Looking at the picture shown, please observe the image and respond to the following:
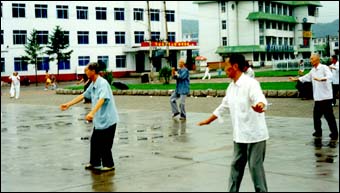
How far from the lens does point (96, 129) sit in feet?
26.6

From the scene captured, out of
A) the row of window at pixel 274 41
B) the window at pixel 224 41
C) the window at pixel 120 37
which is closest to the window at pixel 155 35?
the window at pixel 120 37

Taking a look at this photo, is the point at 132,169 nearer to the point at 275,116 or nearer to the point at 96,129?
the point at 96,129

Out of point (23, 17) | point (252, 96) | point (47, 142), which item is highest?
point (23, 17)

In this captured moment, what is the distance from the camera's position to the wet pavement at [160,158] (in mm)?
7105

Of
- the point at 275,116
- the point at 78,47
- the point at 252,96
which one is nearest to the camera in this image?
the point at 252,96

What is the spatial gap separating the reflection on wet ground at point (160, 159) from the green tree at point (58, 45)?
1712 inches

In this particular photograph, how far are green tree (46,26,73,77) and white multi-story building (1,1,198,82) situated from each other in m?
1.34

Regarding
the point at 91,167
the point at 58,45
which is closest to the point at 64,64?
the point at 58,45

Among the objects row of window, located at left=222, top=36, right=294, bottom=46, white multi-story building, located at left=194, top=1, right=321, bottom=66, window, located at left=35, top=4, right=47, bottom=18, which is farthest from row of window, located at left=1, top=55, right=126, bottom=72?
row of window, located at left=222, top=36, right=294, bottom=46

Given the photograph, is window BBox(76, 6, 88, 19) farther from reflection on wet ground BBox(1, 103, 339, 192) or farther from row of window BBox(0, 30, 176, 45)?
reflection on wet ground BBox(1, 103, 339, 192)

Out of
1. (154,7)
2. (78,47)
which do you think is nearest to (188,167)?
(78,47)

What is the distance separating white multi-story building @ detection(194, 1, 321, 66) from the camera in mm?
82938

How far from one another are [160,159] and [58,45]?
165ft

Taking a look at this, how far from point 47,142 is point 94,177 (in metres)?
4.17
